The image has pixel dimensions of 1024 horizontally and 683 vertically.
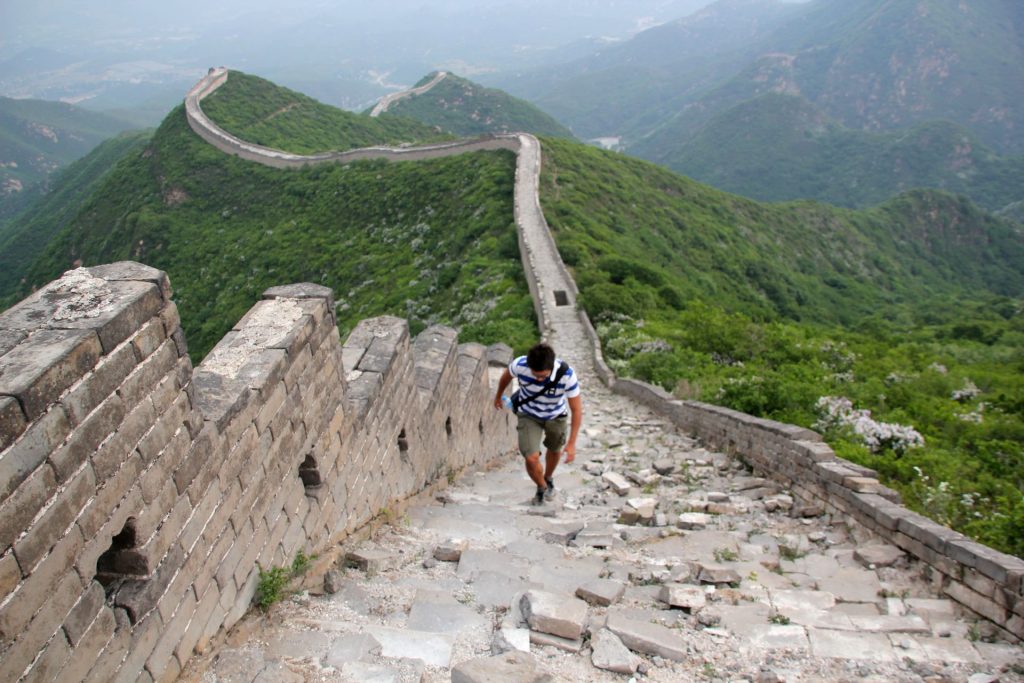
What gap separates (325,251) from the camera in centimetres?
3197

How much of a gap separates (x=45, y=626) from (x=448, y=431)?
17.3 feet

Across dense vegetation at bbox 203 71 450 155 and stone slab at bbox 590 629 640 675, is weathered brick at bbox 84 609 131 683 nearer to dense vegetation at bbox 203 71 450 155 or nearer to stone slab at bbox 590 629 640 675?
stone slab at bbox 590 629 640 675

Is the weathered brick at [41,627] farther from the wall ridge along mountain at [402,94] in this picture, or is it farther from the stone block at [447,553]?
the wall ridge along mountain at [402,94]

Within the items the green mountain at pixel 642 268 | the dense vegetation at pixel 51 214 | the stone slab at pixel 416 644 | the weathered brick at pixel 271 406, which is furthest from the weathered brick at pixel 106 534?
the dense vegetation at pixel 51 214

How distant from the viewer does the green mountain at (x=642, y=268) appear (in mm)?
9398

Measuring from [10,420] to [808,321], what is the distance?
1281 inches

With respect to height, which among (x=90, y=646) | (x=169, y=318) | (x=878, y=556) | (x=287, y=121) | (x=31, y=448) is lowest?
(x=878, y=556)

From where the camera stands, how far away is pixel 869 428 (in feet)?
25.2

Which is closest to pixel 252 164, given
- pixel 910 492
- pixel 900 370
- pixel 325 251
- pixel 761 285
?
pixel 325 251

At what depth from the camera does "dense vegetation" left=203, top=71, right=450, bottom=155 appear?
169 ft

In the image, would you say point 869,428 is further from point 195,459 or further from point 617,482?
point 195,459

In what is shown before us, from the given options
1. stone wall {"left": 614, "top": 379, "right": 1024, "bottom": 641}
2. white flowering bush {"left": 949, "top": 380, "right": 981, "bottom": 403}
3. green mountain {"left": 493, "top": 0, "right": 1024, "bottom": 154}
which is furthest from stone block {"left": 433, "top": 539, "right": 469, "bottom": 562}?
green mountain {"left": 493, "top": 0, "right": 1024, "bottom": 154}

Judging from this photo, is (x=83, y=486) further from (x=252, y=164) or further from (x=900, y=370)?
(x=252, y=164)

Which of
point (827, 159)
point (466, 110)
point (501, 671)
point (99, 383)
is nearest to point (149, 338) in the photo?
point (99, 383)
